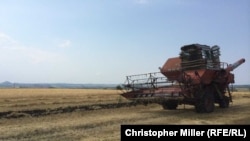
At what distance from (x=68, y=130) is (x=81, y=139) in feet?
5.15

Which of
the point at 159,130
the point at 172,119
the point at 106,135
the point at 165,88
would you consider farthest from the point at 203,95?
the point at 159,130

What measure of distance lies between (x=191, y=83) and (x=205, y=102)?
1.30 m

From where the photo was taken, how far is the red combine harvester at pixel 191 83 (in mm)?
15734

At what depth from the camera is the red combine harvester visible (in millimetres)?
15734

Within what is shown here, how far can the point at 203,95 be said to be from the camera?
16.1m

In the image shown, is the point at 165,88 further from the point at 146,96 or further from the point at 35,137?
the point at 35,137
